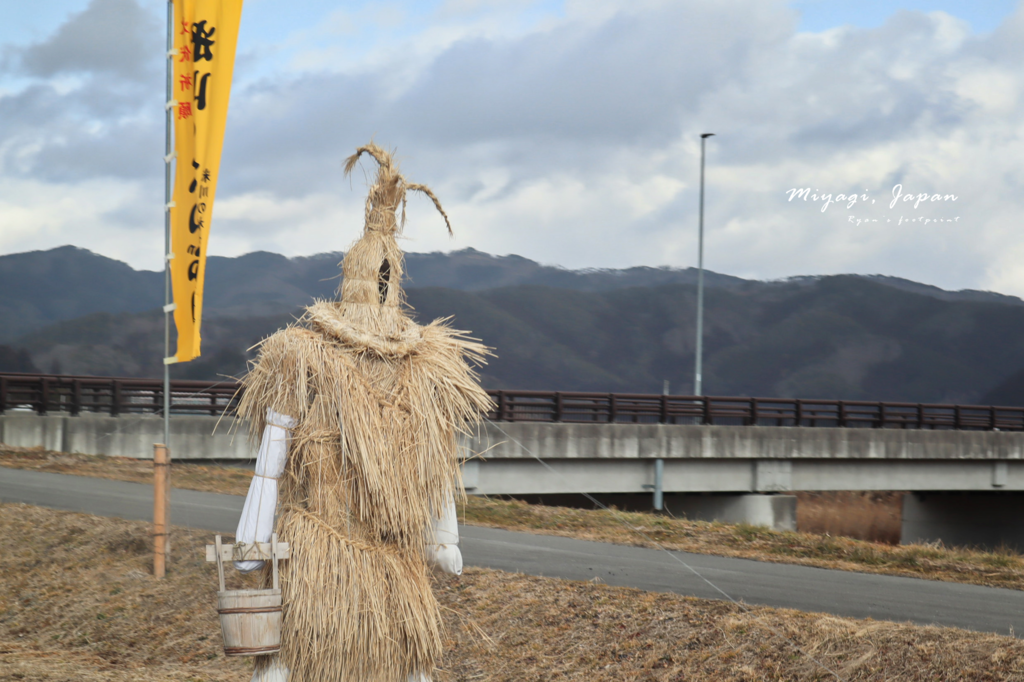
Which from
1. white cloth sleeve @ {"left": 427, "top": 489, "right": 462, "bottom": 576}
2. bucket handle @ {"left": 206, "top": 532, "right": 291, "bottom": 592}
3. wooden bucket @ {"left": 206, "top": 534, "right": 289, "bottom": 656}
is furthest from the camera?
white cloth sleeve @ {"left": 427, "top": 489, "right": 462, "bottom": 576}

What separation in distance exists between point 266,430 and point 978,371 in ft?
407

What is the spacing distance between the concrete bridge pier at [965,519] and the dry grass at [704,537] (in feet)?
51.3

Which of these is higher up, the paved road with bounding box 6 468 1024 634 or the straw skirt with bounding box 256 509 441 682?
the straw skirt with bounding box 256 509 441 682

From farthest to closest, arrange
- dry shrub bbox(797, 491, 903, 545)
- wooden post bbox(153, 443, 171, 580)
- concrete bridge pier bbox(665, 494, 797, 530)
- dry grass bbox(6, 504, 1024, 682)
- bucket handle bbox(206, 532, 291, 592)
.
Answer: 1. dry shrub bbox(797, 491, 903, 545)
2. concrete bridge pier bbox(665, 494, 797, 530)
3. wooden post bbox(153, 443, 171, 580)
4. dry grass bbox(6, 504, 1024, 682)
5. bucket handle bbox(206, 532, 291, 592)

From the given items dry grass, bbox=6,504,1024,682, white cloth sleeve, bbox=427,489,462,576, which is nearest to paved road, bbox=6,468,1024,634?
dry grass, bbox=6,504,1024,682

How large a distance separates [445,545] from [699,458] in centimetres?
1773

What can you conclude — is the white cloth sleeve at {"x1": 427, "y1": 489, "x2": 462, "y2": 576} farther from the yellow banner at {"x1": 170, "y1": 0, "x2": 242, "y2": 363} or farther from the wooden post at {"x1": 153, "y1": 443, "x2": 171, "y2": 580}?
the wooden post at {"x1": 153, "y1": 443, "x2": 171, "y2": 580}

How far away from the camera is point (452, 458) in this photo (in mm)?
3818

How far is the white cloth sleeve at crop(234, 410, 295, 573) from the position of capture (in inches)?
138

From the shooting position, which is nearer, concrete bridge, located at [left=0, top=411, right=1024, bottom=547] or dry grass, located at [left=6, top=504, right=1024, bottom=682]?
dry grass, located at [left=6, top=504, right=1024, bottom=682]

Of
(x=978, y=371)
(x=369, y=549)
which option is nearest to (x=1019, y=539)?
(x=369, y=549)

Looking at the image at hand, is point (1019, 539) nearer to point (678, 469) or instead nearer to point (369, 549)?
point (678, 469)

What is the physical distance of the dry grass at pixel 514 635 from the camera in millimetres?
5324

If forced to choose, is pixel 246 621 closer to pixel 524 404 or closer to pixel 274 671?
pixel 274 671
